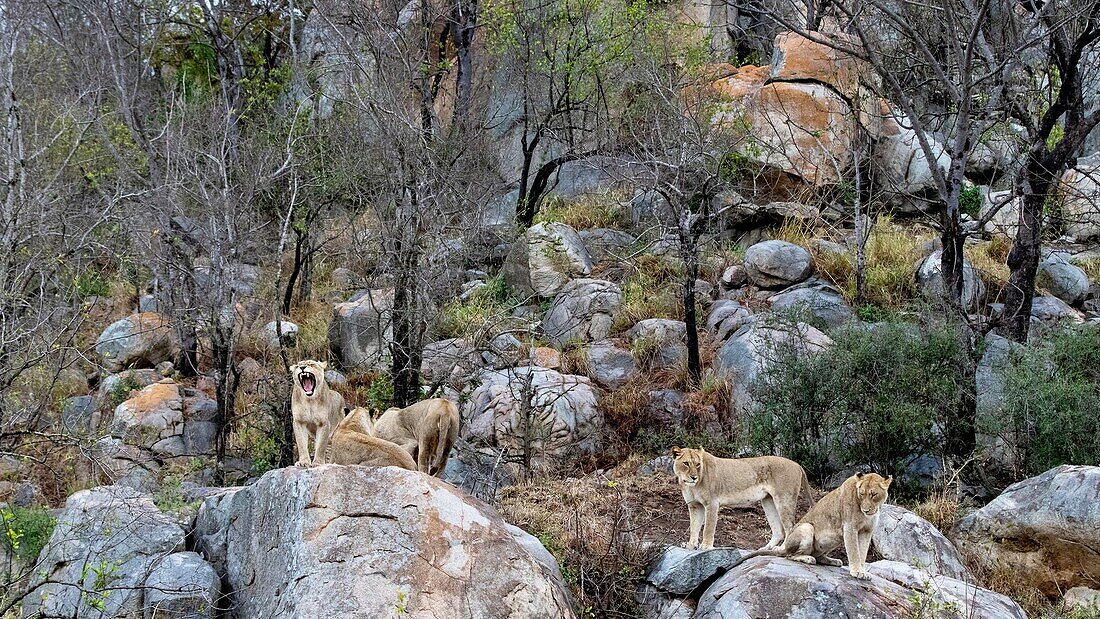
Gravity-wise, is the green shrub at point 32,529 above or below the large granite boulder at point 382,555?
below

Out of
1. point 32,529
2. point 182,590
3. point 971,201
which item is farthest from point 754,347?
point 32,529

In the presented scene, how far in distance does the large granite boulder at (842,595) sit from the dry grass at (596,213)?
14.9 metres

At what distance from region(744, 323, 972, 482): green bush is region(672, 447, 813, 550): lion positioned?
2944mm

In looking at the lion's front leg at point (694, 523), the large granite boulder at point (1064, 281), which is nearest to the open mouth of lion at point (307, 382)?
the lion's front leg at point (694, 523)

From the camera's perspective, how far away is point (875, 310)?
17.1 meters

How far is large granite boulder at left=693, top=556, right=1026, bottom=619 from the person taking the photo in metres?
7.50

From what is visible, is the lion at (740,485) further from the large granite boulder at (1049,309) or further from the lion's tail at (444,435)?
the large granite boulder at (1049,309)

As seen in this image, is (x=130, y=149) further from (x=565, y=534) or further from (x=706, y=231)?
(x=565, y=534)

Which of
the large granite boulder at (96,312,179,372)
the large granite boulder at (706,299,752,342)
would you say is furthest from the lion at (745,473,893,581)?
the large granite boulder at (96,312,179,372)

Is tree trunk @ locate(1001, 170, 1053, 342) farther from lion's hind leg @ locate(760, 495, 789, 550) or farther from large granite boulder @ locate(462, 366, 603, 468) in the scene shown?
lion's hind leg @ locate(760, 495, 789, 550)

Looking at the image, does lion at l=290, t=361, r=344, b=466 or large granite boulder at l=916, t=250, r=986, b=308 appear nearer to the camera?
lion at l=290, t=361, r=344, b=466

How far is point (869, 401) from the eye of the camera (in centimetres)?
1202

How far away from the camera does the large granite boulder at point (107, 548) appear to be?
8508mm

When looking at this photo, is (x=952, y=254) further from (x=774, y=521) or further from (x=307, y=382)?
(x=307, y=382)
